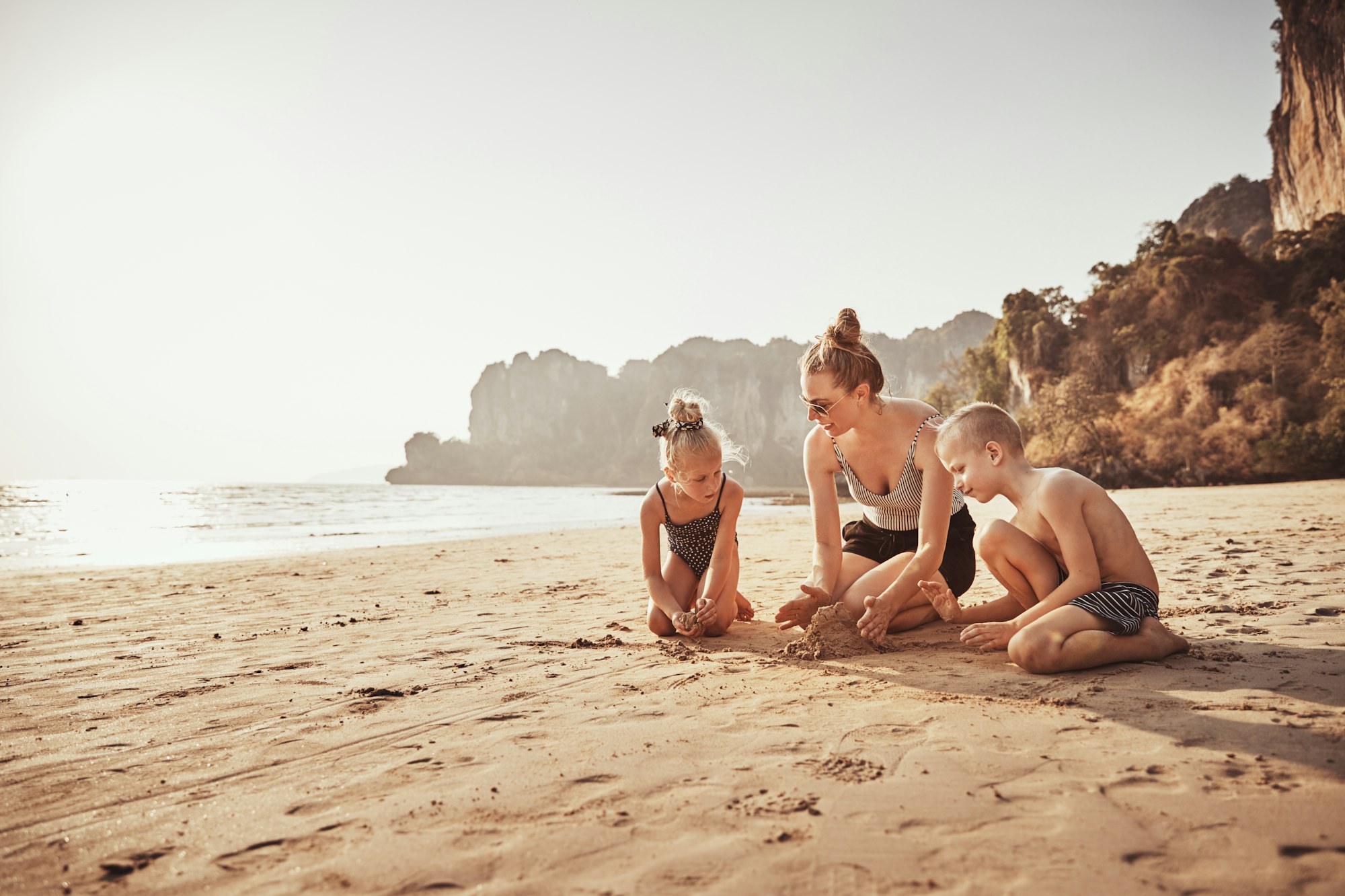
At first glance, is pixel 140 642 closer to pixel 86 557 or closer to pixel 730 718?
pixel 730 718

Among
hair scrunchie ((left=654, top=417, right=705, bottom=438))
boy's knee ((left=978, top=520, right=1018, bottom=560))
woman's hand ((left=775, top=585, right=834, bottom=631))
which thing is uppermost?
hair scrunchie ((left=654, top=417, right=705, bottom=438))

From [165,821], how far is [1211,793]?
2.70 m

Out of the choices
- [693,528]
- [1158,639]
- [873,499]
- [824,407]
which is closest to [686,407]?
[693,528]

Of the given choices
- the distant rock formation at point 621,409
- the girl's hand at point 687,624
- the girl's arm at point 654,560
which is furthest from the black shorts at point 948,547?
the distant rock formation at point 621,409

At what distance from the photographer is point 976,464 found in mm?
3098

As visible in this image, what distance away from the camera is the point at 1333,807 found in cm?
157

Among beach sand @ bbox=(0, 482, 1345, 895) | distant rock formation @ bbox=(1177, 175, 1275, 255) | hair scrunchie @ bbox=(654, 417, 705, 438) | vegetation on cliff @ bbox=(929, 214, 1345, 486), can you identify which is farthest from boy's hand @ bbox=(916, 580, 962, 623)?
distant rock formation @ bbox=(1177, 175, 1275, 255)

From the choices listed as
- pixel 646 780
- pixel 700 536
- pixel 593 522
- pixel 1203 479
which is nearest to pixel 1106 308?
pixel 1203 479

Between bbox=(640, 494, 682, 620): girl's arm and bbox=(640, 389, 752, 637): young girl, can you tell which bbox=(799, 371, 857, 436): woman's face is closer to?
bbox=(640, 389, 752, 637): young girl

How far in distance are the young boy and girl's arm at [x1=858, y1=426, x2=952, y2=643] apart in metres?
0.13

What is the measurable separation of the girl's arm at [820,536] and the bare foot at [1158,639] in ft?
4.39

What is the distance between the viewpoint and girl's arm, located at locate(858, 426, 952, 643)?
3328mm

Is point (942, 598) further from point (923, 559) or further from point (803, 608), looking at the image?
point (803, 608)

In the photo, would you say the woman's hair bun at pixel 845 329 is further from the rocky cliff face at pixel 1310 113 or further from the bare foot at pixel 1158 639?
the rocky cliff face at pixel 1310 113
